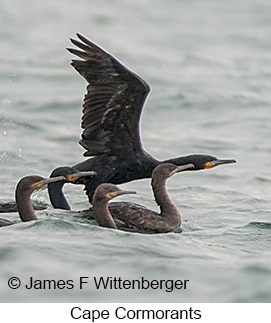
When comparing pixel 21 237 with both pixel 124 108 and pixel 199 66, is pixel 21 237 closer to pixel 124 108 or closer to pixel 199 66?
pixel 124 108

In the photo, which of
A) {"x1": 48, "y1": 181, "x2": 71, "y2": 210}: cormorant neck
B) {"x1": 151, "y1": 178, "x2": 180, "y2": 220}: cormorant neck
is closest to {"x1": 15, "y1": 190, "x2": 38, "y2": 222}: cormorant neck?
{"x1": 48, "y1": 181, "x2": 71, "y2": 210}: cormorant neck

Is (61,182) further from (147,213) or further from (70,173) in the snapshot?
(147,213)

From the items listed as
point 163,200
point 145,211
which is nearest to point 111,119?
point 163,200

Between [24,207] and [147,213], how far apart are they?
1256mm

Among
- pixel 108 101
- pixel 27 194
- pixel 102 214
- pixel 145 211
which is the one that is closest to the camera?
pixel 102 214

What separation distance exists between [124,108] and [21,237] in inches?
115

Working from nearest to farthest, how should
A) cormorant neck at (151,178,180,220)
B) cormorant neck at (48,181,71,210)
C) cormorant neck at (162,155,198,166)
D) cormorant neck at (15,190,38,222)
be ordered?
cormorant neck at (15,190,38,222)
cormorant neck at (151,178,180,220)
cormorant neck at (48,181,71,210)
cormorant neck at (162,155,198,166)

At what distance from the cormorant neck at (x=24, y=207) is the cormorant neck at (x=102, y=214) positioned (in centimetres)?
67

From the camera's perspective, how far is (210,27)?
2342 centimetres

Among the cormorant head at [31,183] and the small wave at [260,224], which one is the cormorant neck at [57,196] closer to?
the cormorant head at [31,183]

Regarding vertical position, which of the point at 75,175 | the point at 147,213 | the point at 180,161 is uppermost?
the point at 180,161

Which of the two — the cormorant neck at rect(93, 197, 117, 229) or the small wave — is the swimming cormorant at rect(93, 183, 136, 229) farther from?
the small wave

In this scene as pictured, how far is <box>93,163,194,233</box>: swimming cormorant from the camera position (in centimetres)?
1134

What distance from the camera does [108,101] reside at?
42.1 ft
